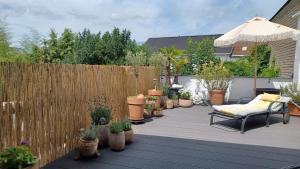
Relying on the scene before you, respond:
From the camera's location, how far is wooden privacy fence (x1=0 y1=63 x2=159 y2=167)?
309 centimetres

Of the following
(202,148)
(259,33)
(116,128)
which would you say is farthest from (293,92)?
(116,128)

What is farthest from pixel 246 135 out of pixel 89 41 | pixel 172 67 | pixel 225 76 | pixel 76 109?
pixel 89 41

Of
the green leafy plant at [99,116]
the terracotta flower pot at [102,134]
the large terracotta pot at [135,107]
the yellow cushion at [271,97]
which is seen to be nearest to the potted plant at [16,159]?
the terracotta flower pot at [102,134]

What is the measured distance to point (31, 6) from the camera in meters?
10.4

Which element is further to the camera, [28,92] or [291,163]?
[291,163]

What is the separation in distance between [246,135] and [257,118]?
6.74 feet

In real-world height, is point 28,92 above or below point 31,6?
below

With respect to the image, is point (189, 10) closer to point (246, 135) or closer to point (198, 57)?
point (198, 57)

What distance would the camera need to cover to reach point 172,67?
10.3m

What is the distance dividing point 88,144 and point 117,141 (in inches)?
21.4

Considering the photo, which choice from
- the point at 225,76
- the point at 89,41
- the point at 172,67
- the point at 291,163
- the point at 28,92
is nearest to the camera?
the point at 28,92

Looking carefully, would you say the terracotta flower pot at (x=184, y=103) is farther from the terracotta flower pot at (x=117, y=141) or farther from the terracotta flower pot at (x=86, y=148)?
the terracotta flower pot at (x=86, y=148)

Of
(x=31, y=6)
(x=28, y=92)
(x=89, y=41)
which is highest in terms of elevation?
(x=31, y=6)

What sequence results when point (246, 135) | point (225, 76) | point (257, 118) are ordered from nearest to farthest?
point (246, 135) < point (257, 118) < point (225, 76)
